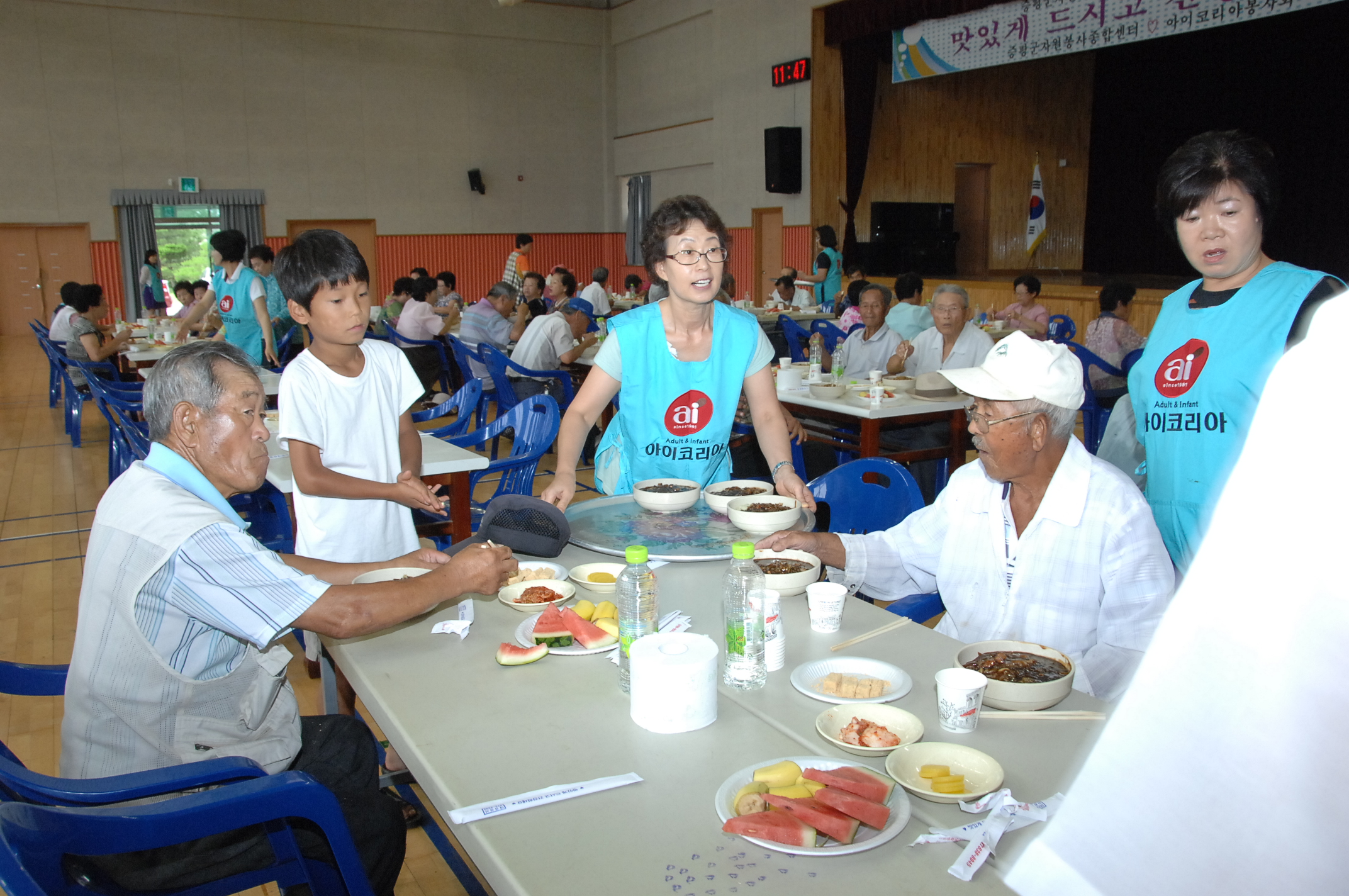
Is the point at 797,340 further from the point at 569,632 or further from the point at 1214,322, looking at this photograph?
the point at 569,632

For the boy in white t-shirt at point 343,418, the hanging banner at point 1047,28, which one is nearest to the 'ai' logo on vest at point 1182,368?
the boy in white t-shirt at point 343,418

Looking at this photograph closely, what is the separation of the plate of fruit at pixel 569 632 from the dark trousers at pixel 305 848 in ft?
1.28

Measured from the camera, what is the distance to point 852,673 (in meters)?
1.58

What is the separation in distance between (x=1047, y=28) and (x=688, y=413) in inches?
388

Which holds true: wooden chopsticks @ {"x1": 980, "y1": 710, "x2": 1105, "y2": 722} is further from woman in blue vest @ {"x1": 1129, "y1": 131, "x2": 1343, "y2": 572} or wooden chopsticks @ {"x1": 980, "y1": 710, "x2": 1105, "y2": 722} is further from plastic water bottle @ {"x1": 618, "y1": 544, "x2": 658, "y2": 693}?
woman in blue vest @ {"x1": 1129, "y1": 131, "x2": 1343, "y2": 572}

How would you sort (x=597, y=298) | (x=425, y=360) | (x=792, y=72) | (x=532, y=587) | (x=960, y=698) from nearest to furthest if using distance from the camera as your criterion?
(x=960, y=698)
(x=532, y=587)
(x=425, y=360)
(x=597, y=298)
(x=792, y=72)

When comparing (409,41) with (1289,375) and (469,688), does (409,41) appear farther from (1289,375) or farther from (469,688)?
(1289,375)

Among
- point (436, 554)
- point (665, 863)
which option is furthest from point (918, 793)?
point (436, 554)

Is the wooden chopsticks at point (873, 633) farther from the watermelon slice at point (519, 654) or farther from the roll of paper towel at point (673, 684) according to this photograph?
the watermelon slice at point (519, 654)

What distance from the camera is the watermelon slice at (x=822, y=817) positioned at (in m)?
1.11

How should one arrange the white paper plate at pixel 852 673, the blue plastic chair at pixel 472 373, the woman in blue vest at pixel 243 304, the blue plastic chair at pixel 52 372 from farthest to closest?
the blue plastic chair at pixel 52 372 < the woman in blue vest at pixel 243 304 < the blue plastic chair at pixel 472 373 < the white paper plate at pixel 852 673

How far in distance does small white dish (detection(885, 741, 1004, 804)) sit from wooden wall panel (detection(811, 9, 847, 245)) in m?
12.7

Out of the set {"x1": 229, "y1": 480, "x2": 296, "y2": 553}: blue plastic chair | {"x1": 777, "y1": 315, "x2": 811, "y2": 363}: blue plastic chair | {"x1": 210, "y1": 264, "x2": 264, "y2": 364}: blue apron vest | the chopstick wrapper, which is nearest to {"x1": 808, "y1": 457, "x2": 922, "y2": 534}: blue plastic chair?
the chopstick wrapper

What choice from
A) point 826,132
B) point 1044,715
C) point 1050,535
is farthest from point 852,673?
point 826,132
